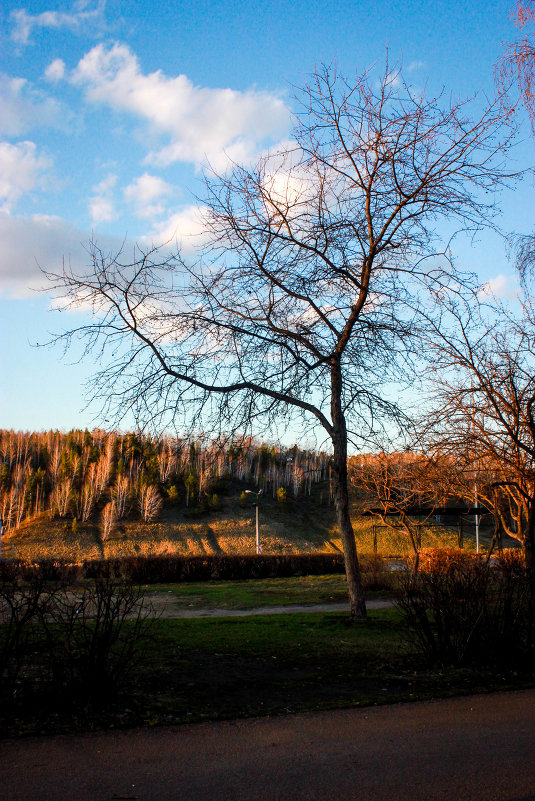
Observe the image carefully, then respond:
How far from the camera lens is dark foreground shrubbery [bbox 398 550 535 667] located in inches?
301


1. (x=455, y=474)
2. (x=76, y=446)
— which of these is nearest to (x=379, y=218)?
(x=455, y=474)

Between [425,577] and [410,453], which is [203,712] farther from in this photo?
[410,453]

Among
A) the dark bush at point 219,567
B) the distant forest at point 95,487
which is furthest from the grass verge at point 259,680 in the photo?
the distant forest at point 95,487

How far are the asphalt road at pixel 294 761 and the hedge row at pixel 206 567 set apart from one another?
1035 inches

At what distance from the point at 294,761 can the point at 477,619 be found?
3847 millimetres

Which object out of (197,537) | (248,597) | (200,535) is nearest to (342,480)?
(248,597)

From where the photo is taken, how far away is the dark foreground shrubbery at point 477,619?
301 inches

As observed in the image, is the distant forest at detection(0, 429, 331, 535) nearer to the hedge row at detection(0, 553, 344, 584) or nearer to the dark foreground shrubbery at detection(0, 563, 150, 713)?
the hedge row at detection(0, 553, 344, 584)

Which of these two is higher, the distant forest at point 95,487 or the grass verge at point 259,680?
the distant forest at point 95,487

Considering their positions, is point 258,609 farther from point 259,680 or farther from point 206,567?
point 206,567

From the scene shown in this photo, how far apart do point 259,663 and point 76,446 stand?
87.0 m

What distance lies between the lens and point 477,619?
7559mm

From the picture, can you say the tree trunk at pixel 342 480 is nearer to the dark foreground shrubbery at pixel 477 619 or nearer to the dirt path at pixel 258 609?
the dark foreground shrubbery at pixel 477 619

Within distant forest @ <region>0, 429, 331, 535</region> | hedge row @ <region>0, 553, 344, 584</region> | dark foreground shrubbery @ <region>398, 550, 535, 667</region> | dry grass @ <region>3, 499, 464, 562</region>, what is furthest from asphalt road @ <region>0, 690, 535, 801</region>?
distant forest @ <region>0, 429, 331, 535</region>
